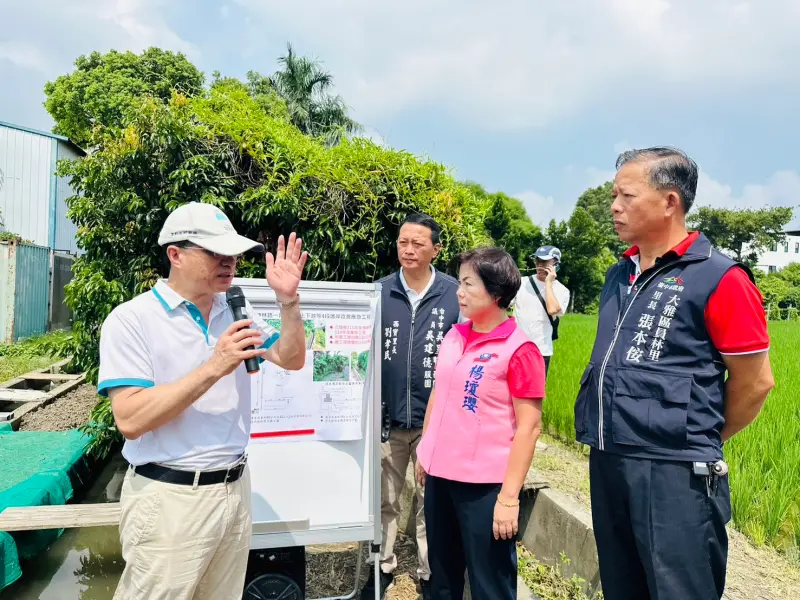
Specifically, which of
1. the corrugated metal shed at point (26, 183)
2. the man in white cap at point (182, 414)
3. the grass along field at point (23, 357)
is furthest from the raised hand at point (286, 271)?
the corrugated metal shed at point (26, 183)

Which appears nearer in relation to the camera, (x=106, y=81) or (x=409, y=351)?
(x=409, y=351)

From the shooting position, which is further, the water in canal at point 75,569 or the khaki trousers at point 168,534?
the water in canal at point 75,569

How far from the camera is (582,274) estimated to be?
25281 millimetres

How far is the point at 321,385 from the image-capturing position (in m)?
2.83

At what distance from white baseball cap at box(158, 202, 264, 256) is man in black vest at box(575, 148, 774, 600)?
1271mm

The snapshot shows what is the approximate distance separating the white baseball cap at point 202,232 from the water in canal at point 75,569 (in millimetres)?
2771

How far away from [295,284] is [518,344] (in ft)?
2.89

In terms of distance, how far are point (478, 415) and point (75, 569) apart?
3.15m

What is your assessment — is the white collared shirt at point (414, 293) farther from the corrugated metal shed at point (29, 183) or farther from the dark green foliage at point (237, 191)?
the corrugated metal shed at point (29, 183)

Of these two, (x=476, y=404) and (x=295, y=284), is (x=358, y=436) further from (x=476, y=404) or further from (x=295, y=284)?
(x=295, y=284)

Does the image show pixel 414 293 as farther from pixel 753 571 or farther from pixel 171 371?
pixel 753 571

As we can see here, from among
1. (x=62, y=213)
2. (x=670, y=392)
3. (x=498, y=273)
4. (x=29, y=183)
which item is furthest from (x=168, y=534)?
(x=62, y=213)

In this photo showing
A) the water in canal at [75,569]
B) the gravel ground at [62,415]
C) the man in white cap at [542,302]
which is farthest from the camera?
the gravel ground at [62,415]

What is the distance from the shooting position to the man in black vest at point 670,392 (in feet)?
5.65
